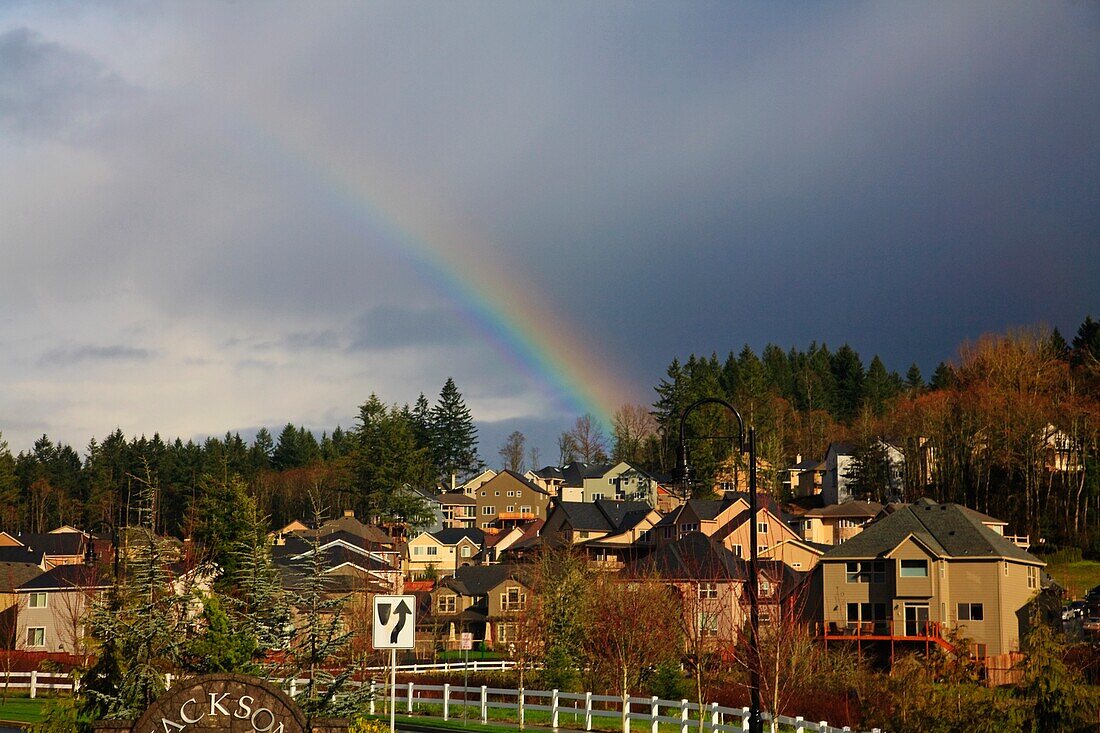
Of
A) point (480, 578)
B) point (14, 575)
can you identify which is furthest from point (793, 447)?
point (14, 575)

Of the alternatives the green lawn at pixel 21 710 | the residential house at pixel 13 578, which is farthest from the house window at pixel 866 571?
the residential house at pixel 13 578

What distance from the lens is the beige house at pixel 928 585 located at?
71188 mm

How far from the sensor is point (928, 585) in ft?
236

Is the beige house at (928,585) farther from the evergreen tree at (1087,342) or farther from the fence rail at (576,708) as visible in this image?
the evergreen tree at (1087,342)

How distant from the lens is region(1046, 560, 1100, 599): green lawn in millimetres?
91950

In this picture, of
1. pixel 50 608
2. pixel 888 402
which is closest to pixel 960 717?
pixel 50 608

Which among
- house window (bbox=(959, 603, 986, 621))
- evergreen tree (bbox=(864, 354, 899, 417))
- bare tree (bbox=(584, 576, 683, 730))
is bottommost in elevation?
house window (bbox=(959, 603, 986, 621))

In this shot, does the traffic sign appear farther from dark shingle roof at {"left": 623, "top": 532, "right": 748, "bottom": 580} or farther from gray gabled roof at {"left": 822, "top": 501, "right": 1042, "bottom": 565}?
gray gabled roof at {"left": 822, "top": 501, "right": 1042, "bottom": 565}

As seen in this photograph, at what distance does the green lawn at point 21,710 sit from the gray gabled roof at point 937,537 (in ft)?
Answer: 158

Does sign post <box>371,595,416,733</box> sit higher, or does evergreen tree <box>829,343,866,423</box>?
evergreen tree <box>829,343,866,423</box>

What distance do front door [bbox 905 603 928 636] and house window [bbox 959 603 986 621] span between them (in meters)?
2.39

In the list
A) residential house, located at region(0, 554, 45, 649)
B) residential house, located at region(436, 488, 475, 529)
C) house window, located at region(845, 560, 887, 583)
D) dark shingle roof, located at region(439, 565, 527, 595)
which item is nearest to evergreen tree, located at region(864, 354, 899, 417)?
residential house, located at region(436, 488, 475, 529)

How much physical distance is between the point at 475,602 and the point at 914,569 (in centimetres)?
→ 3874

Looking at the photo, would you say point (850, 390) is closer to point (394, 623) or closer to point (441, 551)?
point (441, 551)
